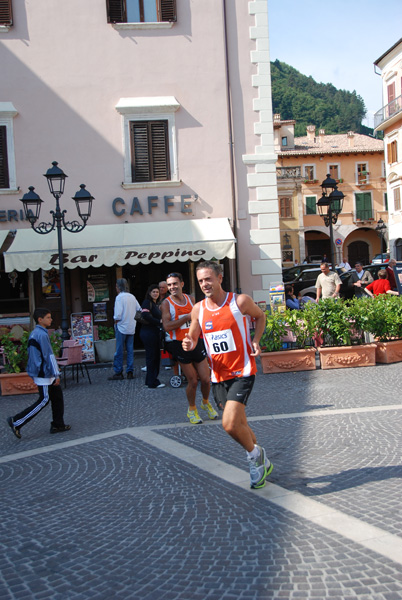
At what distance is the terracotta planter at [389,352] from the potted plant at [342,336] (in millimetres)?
247

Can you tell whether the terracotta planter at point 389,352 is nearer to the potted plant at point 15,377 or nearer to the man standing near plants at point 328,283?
the man standing near plants at point 328,283

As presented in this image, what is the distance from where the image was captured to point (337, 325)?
10.7m

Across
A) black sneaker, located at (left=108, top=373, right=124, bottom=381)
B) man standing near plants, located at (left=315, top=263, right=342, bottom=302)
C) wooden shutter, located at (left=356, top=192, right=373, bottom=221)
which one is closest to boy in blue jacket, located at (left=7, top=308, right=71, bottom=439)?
black sneaker, located at (left=108, top=373, right=124, bottom=381)

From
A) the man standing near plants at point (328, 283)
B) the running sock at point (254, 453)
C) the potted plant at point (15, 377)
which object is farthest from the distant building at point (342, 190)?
the running sock at point (254, 453)

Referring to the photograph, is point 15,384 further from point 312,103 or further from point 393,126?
point 312,103

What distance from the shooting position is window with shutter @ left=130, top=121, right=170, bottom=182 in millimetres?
15500

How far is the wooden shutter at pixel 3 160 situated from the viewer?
50.2 feet

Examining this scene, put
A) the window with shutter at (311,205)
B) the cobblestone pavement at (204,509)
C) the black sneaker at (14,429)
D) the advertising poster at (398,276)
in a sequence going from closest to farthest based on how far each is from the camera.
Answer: the cobblestone pavement at (204,509) < the black sneaker at (14,429) < the advertising poster at (398,276) < the window with shutter at (311,205)

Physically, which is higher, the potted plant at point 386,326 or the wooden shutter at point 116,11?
the wooden shutter at point 116,11

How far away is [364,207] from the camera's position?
184 feet

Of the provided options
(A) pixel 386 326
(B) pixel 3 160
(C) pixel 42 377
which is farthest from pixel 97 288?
(C) pixel 42 377

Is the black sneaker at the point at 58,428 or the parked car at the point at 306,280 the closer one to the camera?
the black sneaker at the point at 58,428

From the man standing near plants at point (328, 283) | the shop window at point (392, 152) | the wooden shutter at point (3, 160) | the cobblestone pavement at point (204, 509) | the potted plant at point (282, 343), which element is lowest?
the cobblestone pavement at point (204, 509)

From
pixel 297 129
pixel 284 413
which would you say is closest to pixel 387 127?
pixel 284 413
